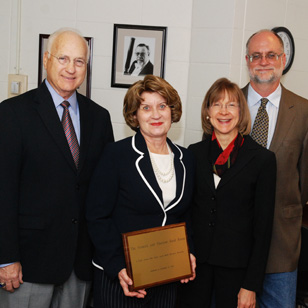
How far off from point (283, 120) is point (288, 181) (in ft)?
1.01

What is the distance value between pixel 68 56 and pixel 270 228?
3.96 feet

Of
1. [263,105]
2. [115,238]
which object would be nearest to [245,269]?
[115,238]

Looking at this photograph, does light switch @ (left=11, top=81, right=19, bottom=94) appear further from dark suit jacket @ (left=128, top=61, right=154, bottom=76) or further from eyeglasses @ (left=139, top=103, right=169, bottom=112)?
eyeglasses @ (left=139, top=103, right=169, bottom=112)

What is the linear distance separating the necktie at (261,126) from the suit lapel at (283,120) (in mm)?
51

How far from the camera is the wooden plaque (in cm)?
166

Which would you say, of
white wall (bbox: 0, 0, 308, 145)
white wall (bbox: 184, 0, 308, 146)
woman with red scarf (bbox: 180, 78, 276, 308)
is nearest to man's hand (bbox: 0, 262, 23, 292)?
woman with red scarf (bbox: 180, 78, 276, 308)

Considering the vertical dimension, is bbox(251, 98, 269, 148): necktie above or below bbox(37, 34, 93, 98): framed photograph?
below

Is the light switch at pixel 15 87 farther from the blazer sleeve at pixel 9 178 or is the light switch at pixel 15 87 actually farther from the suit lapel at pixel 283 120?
the suit lapel at pixel 283 120

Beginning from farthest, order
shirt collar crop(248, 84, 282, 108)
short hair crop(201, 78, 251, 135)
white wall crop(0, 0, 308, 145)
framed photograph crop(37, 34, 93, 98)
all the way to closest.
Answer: framed photograph crop(37, 34, 93, 98) < white wall crop(0, 0, 308, 145) < shirt collar crop(248, 84, 282, 108) < short hair crop(201, 78, 251, 135)

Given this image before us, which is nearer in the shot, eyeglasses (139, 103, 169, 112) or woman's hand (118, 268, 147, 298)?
woman's hand (118, 268, 147, 298)

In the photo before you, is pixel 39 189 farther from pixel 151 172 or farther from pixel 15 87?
pixel 15 87

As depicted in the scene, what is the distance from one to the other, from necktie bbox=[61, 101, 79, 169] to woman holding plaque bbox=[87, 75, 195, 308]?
14cm

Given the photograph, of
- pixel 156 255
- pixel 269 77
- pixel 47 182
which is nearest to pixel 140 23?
pixel 269 77

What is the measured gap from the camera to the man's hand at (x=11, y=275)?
1.77 m
